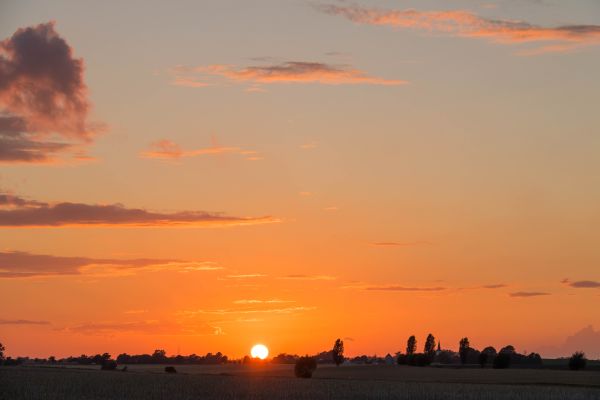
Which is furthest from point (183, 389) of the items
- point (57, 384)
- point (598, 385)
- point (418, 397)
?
point (598, 385)

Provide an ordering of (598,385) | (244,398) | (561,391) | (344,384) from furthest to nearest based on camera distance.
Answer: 1. (598,385)
2. (344,384)
3. (561,391)
4. (244,398)

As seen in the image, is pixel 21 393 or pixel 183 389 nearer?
pixel 21 393

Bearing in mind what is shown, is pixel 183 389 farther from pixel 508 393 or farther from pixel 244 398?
pixel 508 393

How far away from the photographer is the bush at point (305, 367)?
15325 cm

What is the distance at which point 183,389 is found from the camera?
325 feet

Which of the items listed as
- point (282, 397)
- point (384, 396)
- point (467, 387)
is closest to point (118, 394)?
point (282, 397)

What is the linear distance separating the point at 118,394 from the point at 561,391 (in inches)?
1779

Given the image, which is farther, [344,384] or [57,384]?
[344,384]

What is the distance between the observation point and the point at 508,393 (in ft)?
331

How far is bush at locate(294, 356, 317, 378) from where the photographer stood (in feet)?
503

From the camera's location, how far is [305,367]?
155 m

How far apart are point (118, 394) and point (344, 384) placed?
1233 inches

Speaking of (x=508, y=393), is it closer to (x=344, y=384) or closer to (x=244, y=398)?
(x=344, y=384)

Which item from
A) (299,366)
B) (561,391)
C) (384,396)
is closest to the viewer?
(384,396)
